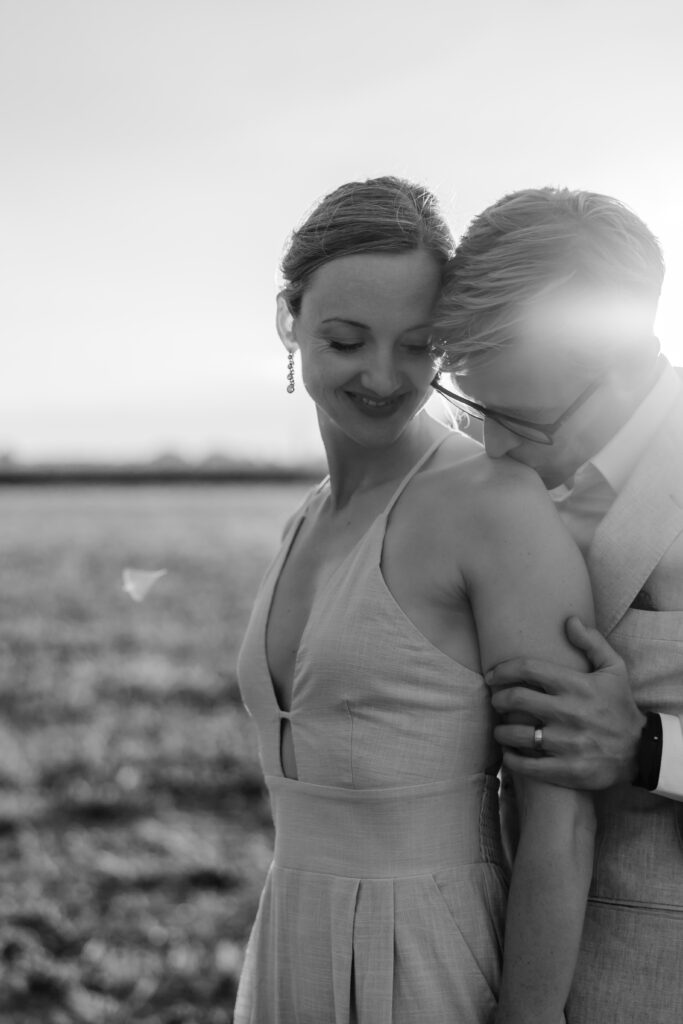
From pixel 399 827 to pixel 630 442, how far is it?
0.78m

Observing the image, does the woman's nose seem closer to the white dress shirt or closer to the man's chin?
the man's chin

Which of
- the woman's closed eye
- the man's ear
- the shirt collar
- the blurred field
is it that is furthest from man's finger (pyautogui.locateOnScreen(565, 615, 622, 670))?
the blurred field

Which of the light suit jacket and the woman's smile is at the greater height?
the woman's smile

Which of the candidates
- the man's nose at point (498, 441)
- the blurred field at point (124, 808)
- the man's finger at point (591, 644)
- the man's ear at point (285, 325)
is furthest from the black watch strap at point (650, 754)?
the blurred field at point (124, 808)

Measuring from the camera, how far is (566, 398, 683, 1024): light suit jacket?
1755 mm

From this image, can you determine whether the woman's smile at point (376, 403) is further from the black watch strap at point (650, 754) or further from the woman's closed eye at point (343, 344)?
the black watch strap at point (650, 754)

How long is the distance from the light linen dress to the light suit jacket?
18 centimetres

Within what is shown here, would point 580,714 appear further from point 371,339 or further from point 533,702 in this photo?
point 371,339

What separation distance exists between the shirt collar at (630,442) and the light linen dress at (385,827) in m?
0.33

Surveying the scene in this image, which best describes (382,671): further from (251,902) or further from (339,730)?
(251,902)

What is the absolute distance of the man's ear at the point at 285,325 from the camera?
234 cm

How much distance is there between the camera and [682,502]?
5.82 ft

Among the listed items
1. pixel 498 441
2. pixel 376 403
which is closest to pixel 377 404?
pixel 376 403

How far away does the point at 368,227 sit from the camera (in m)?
2.02
